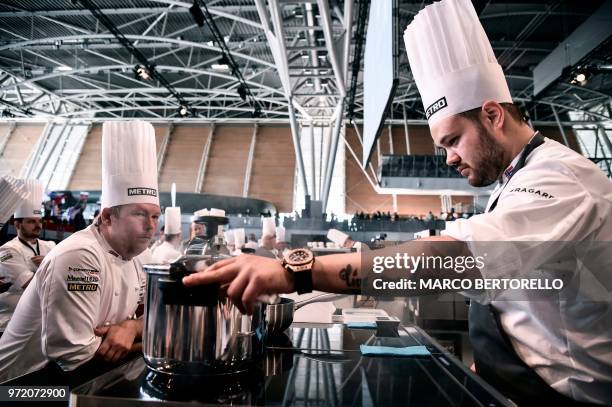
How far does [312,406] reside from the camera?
2.20 ft

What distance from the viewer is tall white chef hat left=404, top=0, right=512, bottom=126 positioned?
3.63ft

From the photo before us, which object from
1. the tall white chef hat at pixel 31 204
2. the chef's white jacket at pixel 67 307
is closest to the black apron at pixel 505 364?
the chef's white jacket at pixel 67 307

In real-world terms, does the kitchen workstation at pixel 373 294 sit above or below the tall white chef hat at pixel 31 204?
below

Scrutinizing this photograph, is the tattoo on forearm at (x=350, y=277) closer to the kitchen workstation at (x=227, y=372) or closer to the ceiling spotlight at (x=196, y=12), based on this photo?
the kitchen workstation at (x=227, y=372)

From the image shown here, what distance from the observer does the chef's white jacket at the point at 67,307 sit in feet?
4.62

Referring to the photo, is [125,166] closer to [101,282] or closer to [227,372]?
[101,282]

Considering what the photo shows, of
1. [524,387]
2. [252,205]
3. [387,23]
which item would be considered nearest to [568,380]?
[524,387]

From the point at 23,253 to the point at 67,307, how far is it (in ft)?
9.59

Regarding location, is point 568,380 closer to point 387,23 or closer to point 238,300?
point 238,300

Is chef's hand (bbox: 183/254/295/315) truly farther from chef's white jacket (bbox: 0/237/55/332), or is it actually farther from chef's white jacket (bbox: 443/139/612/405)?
chef's white jacket (bbox: 0/237/55/332)

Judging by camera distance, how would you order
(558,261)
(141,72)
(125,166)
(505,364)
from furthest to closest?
(141,72) → (125,166) → (505,364) → (558,261)

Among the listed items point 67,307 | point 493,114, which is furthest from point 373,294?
point 67,307

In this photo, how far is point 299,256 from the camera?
0.81 meters

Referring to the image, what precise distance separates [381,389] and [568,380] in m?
0.52
